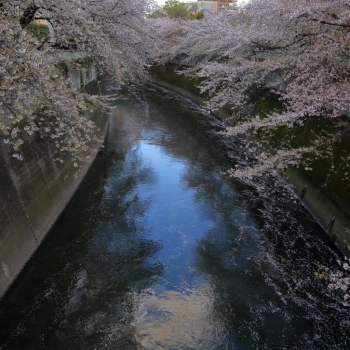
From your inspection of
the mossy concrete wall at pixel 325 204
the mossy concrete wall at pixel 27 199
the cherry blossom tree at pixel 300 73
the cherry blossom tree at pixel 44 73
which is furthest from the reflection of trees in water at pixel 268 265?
the cherry blossom tree at pixel 44 73

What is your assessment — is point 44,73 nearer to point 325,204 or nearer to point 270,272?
point 270,272

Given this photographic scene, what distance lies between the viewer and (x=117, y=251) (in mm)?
7602

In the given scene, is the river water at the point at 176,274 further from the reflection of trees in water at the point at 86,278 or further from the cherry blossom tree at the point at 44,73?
the cherry blossom tree at the point at 44,73

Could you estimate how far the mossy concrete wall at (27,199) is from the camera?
6.18m

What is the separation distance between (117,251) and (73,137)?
3.14 meters

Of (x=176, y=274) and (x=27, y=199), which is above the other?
(x=27, y=199)

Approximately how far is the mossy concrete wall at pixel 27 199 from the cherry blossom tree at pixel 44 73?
1.45 ft

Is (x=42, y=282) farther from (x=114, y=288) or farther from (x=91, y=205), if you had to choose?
(x=91, y=205)

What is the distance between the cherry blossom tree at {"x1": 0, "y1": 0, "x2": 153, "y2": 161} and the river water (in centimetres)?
250

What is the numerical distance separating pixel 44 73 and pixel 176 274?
4903 millimetres

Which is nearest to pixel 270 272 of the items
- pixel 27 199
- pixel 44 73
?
pixel 27 199

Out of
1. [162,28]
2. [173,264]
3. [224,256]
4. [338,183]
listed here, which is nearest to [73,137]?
[173,264]

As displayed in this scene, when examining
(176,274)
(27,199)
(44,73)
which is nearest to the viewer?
(44,73)

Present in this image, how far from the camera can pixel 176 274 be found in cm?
700
